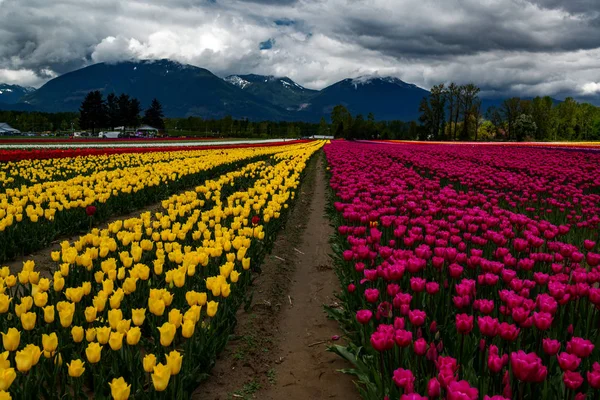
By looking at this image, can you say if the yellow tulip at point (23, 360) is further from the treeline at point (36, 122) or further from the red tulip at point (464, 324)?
the treeline at point (36, 122)

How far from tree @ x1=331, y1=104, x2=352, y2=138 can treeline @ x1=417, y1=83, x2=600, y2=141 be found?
60.9 feet

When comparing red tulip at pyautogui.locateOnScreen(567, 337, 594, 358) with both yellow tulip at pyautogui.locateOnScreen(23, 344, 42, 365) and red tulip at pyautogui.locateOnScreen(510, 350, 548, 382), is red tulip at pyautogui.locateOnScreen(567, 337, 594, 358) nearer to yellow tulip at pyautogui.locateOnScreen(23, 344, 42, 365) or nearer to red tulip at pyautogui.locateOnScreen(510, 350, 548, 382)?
red tulip at pyautogui.locateOnScreen(510, 350, 548, 382)

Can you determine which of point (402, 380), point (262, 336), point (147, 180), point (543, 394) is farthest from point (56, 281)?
point (147, 180)

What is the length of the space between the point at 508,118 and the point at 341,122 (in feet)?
133

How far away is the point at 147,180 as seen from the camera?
12.6m

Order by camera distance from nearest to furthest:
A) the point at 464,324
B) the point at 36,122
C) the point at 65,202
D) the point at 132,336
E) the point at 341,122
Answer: the point at 464,324
the point at 132,336
the point at 65,202
the point at 341,122
the point at 36,122

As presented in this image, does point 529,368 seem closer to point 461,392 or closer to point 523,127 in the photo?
point 461,392

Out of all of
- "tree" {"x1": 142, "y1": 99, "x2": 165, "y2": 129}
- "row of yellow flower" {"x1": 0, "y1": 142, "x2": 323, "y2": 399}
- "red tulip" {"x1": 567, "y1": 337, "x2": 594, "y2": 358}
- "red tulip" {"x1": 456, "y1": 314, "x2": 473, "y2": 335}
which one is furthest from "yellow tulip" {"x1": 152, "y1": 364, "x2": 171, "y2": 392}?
"tree" {"x1": 142, "y1": 99, "x2": 165, "y2": 129}

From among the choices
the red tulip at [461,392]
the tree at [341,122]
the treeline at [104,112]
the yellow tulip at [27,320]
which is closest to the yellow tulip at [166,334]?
the yellow tulip at [27,320]

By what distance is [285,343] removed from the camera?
189 inches

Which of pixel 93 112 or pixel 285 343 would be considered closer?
pixel 285 343

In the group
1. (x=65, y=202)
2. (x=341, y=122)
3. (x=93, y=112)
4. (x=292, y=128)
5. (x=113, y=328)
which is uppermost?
(x=93, y=112)

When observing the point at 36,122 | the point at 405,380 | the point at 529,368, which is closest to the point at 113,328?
the point at 405,380

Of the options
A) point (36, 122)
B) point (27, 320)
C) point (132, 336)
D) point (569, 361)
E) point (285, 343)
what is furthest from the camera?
point (36, 122)
